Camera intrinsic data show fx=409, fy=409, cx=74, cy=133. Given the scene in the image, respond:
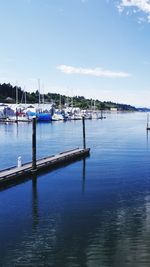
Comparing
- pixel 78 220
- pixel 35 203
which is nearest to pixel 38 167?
pixel 35 203

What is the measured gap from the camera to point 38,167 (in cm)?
4669

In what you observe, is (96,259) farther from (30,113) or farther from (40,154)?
(30,113)

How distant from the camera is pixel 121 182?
42.2 m

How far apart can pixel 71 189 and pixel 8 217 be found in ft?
36.7

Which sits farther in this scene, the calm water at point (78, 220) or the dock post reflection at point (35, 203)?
the dock post reflection at point (35, 203)

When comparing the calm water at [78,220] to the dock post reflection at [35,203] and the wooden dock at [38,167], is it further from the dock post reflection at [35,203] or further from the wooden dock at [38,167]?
the wooden dock at [38,167]

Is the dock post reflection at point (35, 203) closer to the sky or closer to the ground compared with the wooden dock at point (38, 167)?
closer to the ground

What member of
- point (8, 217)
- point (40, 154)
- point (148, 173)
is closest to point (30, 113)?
point (40, 154)

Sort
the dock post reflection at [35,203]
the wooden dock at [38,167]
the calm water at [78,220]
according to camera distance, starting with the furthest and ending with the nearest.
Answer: the wooden dock at [38,167], the dock post reflection at [35,203], the calm water at [78,220]

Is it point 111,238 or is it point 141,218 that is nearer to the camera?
point 111,238

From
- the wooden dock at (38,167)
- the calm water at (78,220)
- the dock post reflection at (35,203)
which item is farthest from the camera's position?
the wooden dock at (38,167)

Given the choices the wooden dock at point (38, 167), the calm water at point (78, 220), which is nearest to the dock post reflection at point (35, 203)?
the calm water at point (78, 220)

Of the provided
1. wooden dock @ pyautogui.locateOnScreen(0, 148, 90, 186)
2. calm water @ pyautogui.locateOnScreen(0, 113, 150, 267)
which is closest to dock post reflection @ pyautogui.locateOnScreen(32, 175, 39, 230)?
calm water @ pyautogui.locateOnScreen(0, 113, 150, 267)

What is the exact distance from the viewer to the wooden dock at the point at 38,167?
3997cm
